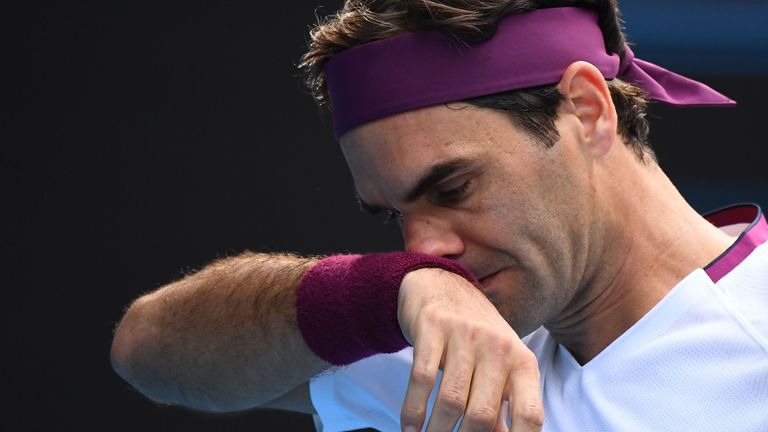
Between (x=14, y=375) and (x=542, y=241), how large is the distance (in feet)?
3.77

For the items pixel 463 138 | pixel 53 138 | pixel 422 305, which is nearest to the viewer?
pixel 422 305

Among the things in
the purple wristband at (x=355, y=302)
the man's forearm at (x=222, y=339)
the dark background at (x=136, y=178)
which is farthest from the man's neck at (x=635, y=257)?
the dark background at (x=136, y=178)

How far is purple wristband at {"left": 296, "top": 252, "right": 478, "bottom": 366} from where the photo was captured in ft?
4.38

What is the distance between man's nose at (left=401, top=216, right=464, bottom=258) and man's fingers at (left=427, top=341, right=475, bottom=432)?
0.35 metres

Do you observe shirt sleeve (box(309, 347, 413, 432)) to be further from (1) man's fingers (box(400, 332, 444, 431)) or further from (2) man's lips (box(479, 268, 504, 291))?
(1) man's fingers (box(400, 332, 444, 431))

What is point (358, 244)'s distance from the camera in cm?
221

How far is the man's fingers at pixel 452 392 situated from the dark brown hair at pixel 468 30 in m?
0.44

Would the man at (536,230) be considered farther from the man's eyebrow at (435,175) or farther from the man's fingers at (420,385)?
the man's fingers at (420,385)

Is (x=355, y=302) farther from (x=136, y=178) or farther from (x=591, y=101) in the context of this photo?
(x=136, y=178)

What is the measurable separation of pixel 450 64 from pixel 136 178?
0.89m

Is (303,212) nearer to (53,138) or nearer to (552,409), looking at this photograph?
(53,138)

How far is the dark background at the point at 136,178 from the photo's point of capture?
2168mm

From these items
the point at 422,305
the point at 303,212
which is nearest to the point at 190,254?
the point at 303,212

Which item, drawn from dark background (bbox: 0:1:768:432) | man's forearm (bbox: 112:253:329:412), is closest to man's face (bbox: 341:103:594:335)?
man's forearm (bbox: 112:253:329:412)
